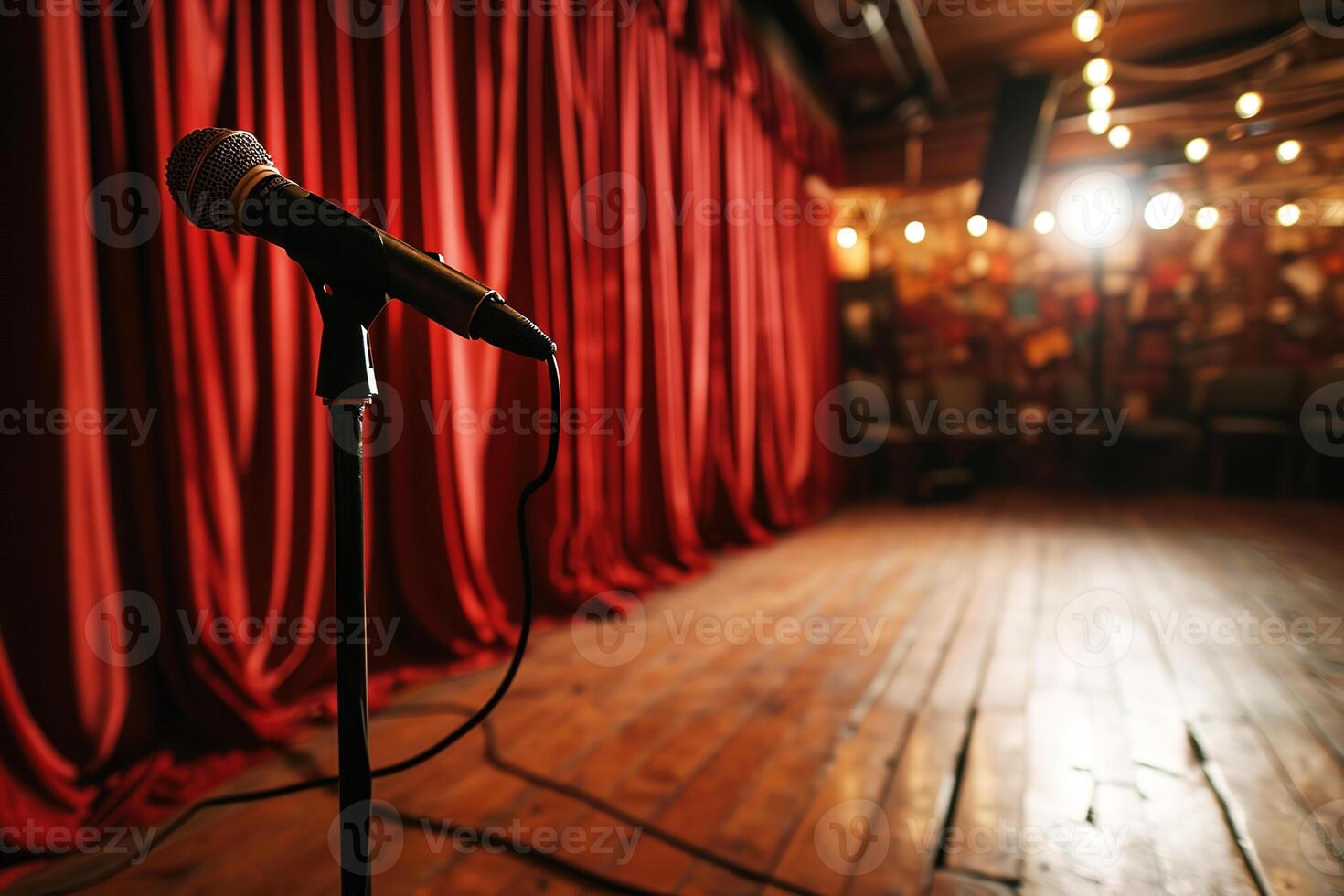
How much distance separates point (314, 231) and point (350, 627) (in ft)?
1.16

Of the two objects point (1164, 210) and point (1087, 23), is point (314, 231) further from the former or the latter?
point (1164, 210)

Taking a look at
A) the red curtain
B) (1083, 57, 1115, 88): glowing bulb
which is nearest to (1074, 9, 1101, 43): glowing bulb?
(1083, 57, 1115, 88): glowing bulb

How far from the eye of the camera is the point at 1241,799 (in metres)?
1.14

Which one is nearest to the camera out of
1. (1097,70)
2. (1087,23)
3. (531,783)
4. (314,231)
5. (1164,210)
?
(314,231)

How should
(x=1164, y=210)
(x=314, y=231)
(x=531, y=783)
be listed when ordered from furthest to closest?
(x=1164, y=210) → (x=531, y=783) → (x=314, y=231)

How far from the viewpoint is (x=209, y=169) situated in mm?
625

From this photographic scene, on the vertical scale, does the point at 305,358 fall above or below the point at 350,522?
above

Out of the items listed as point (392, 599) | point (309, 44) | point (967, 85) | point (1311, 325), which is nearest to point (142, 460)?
point (392, 599)

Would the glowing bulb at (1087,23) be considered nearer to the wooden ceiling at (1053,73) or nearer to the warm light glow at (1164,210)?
the wooden ceiling at (1053,73)

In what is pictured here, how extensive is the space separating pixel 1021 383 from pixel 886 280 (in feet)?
3.98

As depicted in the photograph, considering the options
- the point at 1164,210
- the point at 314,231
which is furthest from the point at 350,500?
the point at 1164,210

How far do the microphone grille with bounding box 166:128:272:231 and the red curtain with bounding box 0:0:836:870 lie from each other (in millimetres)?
688

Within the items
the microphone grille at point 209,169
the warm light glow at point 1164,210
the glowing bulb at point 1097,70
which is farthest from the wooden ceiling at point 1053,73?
the microphone grille at point 209,169

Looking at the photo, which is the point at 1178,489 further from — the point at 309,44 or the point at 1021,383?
the point at 309,44
